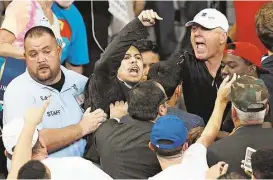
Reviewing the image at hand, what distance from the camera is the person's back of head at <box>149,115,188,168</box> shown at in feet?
15.8

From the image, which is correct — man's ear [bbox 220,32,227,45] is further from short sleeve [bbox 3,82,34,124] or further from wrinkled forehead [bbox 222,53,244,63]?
short sleeve [bbox 3,82,34,124]

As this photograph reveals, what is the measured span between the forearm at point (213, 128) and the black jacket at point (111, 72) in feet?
2.79

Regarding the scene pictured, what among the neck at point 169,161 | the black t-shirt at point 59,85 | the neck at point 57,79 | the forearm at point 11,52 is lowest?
the neck at point 169,161

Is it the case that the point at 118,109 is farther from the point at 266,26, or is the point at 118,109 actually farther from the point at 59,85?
the point at 266,26

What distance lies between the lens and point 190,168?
15.5 ft

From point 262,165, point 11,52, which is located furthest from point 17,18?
point 262,165

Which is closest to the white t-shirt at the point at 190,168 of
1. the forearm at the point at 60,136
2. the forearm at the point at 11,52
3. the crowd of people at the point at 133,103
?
the crowd of people at the point at 133,103

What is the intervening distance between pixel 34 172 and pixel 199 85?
92.2 inches

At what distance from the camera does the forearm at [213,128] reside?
16.9 ft

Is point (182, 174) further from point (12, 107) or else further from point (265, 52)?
point (265, 52)

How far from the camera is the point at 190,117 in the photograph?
223 inches

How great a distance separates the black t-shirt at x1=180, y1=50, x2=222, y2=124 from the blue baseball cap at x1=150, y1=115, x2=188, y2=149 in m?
1.35

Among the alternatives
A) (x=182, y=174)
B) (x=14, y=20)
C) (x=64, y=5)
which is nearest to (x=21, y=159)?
(x=182, y=174)

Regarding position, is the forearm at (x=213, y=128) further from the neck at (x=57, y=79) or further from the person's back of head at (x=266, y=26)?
the neck at (x=57, y=79)
